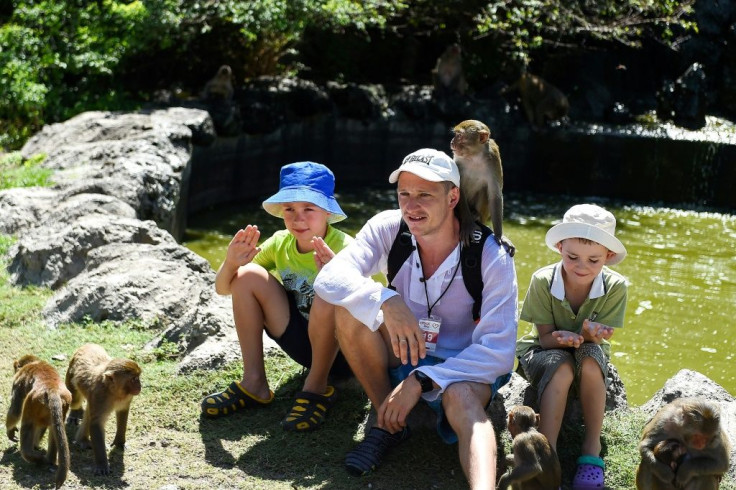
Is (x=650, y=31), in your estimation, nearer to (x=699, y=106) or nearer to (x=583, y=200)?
(x=699, y=106)

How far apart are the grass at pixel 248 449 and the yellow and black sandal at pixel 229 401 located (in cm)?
4

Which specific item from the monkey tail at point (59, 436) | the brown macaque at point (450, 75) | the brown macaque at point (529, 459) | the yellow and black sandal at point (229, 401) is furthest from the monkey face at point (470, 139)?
the brown macaque at point (450, 75)

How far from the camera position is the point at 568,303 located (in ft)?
13.7

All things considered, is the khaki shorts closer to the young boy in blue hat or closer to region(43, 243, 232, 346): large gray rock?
the young boy in blue hat

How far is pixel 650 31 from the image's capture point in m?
15.1

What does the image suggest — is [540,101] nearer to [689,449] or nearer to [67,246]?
[67,246]

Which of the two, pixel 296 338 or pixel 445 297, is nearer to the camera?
pixel 445 297

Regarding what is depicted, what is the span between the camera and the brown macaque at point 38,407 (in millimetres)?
3789

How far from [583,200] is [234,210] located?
4960 millimetres

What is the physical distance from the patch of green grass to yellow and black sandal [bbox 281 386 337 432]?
4.68 metres

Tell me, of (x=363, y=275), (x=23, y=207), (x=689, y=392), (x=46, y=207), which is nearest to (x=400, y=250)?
(x=363, y=275)

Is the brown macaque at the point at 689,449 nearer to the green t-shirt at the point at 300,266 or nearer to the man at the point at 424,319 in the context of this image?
the man at the point at 424,319

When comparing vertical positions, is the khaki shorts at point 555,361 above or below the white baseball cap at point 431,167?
below

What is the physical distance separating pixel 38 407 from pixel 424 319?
1648mm
